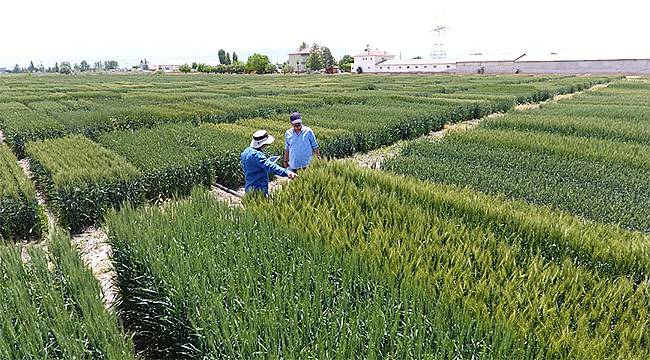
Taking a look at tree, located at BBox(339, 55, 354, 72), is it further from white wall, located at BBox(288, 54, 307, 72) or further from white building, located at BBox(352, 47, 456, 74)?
white wall, located at BBox(288, 54, 307, 72)

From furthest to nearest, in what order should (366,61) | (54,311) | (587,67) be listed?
(366,61), (587,67), (54,311)

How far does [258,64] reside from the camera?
102812 mm

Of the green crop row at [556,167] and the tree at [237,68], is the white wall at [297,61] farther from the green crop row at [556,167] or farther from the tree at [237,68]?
the green crop row at [556,167]

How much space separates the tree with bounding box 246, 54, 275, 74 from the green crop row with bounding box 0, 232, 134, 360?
104m

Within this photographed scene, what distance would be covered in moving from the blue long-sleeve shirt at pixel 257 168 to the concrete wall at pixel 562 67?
89774mm

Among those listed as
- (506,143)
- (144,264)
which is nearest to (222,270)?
(144,264)

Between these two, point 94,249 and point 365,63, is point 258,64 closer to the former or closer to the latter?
point 365,63

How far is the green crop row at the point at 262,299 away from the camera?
2713mm

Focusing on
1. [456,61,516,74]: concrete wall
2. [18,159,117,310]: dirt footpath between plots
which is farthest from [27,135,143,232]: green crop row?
[456,61,516,74]: concrete wall

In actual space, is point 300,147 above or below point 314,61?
below

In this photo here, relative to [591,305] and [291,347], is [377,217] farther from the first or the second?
[291,347]

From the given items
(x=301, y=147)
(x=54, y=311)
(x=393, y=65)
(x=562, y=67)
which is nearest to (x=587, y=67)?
(x=562, y=67)

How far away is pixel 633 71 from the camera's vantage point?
72.3 metres

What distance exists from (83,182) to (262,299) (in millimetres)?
6352
